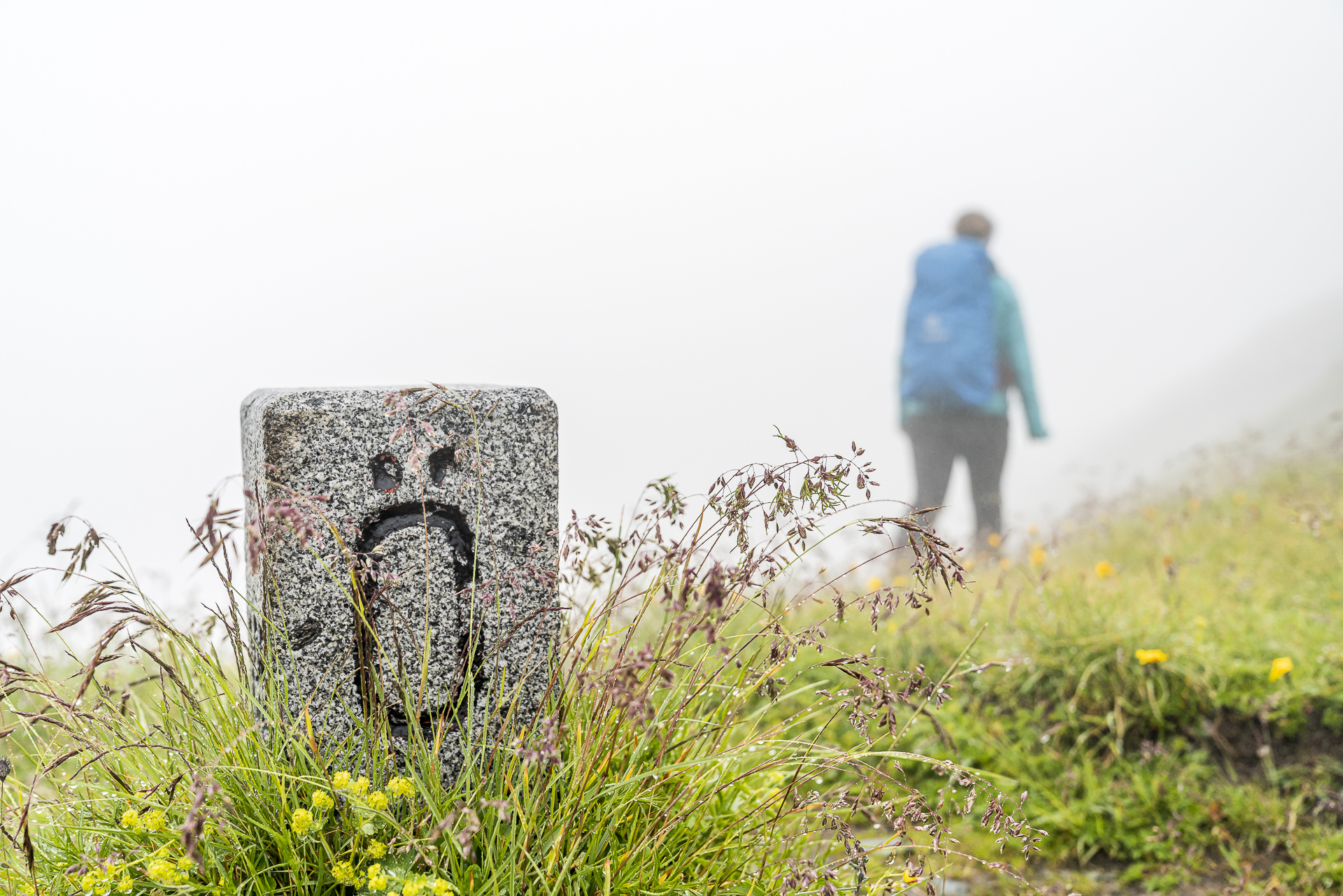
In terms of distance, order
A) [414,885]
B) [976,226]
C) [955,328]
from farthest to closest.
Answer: [976,226], [955,328], [414,885]

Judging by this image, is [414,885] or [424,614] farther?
[424,614]

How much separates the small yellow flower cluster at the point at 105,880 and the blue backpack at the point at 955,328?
18.8 ft

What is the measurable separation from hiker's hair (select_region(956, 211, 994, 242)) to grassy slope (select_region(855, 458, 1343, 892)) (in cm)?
317

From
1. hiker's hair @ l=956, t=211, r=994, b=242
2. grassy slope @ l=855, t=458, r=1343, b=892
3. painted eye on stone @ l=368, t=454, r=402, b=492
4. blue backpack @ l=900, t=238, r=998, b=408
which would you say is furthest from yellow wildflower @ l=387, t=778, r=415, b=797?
hiker's hair @ l=956, t=211, r=994, b=242

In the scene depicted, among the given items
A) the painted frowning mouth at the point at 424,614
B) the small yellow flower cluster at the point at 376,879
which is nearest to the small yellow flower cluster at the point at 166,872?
the small yellow flower cluster at the point at 376,879

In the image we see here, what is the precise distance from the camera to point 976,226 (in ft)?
21.4

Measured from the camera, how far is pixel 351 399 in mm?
1933

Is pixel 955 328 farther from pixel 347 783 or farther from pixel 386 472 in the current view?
pixel 347 783

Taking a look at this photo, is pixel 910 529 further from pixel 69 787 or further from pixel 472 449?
pixel 69 787

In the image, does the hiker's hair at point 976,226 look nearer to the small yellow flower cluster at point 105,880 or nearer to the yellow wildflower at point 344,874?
the yellow wildflower at point 344,874

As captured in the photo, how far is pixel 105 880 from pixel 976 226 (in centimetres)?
636

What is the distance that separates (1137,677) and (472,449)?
2648 mm

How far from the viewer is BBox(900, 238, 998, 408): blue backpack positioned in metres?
6.35

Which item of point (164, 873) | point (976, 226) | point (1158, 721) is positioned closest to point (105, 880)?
point (164, 873)
